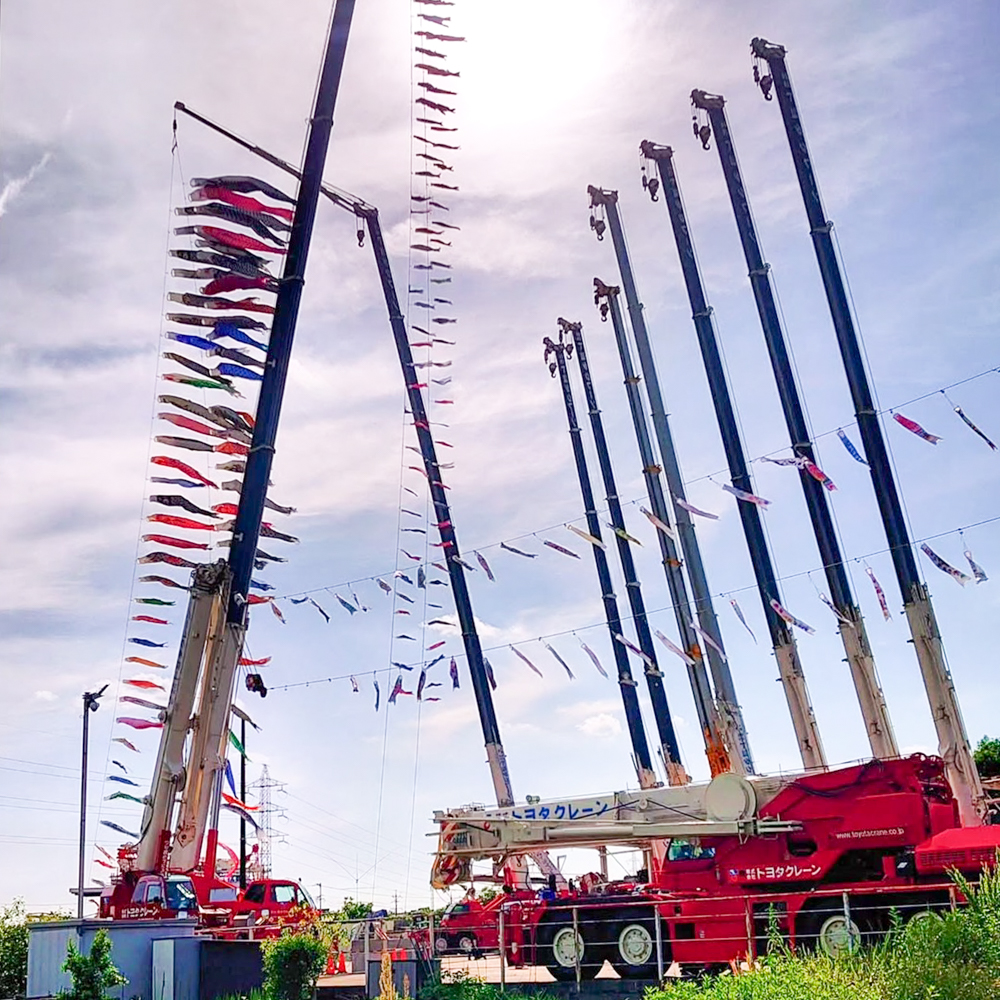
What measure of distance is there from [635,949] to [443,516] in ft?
70.0

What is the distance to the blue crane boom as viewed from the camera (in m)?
31.4

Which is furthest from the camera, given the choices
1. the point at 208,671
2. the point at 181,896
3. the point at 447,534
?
the point at 447,534

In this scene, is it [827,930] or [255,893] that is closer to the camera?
[827,930]

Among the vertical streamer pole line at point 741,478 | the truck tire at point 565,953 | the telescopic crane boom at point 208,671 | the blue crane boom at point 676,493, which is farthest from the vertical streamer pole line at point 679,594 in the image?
the telescopic crane boom at point 208,671

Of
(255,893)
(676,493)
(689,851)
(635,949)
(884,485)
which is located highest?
(676,493)

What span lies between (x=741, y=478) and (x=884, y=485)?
4.82 m

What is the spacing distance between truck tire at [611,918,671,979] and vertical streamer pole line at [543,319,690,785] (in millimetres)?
16326

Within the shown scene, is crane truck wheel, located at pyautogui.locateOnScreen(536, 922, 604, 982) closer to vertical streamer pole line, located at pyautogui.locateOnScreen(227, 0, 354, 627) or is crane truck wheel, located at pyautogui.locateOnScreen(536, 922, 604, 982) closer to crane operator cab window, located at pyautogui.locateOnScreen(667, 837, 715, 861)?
crane operator cab window, located at pyautogui.locateOnScreen(667, 837, 715, 861)

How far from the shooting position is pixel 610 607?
42.5 meters

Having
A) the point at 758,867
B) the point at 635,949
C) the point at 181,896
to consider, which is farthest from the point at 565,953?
the point at 181,896

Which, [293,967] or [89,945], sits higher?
[89,945]

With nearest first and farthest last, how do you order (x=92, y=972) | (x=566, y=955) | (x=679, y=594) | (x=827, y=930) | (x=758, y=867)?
(x=92, y=972) → (x=827, y=930) → (x=566, y=955) → (x=758, y=867) → (x=679, y=594)

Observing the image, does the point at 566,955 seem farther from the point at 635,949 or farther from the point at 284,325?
the point at 284,325

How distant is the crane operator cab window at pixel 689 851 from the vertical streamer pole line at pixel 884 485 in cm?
469
